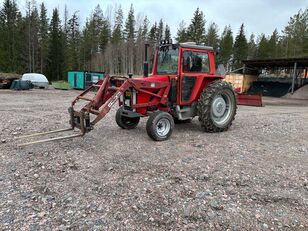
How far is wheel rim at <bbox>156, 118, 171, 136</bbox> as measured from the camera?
5.91 m

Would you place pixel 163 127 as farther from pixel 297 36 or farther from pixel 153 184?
pixel 297 36

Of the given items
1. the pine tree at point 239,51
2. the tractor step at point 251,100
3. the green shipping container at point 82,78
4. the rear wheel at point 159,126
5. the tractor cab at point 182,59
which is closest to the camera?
the rear wheel at point 159,126

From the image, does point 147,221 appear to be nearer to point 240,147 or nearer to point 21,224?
point 21,224

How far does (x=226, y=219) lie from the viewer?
112 inches

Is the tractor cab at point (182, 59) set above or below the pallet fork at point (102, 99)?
above

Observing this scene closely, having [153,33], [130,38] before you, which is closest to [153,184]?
[130,38]

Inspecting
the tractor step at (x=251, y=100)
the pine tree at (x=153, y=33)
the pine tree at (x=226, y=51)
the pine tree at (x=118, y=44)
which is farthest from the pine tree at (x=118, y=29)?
the tractor step at (x=251, y=100)

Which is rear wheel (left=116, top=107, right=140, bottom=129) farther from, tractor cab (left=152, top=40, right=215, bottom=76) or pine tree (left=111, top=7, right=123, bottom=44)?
pine tree (left=111, top=7, right=123, bottom=44)

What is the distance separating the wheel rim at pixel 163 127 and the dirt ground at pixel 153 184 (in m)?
0.25

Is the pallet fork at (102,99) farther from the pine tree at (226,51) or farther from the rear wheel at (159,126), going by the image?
the pine tree at (226,51)

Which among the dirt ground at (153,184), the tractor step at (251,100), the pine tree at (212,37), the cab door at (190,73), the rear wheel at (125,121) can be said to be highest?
the pine tree at (212,37)

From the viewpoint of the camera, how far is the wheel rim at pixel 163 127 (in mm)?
5906

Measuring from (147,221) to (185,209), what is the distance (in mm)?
485

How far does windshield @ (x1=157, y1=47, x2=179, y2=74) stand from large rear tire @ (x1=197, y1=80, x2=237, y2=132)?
976mm
